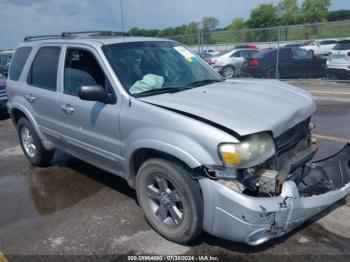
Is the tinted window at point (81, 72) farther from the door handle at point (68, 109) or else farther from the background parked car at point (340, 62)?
the background parked car at point (340, 62)

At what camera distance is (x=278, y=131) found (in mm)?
3080

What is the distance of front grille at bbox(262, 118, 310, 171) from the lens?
10.4ft

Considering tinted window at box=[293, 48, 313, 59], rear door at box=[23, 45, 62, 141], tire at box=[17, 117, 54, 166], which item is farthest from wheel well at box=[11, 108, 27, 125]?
tinted window at box=[293, 48, 313, 59]

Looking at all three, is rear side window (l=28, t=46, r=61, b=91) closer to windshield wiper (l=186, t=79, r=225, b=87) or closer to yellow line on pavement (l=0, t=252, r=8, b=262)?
windshield wiper (l=186, t=79, r=225, b=87)

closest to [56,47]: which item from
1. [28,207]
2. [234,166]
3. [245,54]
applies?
[28,207]

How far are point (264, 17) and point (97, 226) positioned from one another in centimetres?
8668

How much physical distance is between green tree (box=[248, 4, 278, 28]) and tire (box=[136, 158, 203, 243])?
84.7 m

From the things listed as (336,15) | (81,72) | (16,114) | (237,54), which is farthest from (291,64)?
(336,15)

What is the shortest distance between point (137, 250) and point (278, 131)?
1.67 meters

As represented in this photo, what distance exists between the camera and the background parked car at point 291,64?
48.2ft

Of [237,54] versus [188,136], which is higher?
[188,136]

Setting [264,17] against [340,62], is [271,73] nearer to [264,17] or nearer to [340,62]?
[340,62]

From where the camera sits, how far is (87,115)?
161 inches

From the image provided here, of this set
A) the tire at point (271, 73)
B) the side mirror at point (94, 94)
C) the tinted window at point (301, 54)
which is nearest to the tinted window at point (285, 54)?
the tinted window at point (301, 54)
